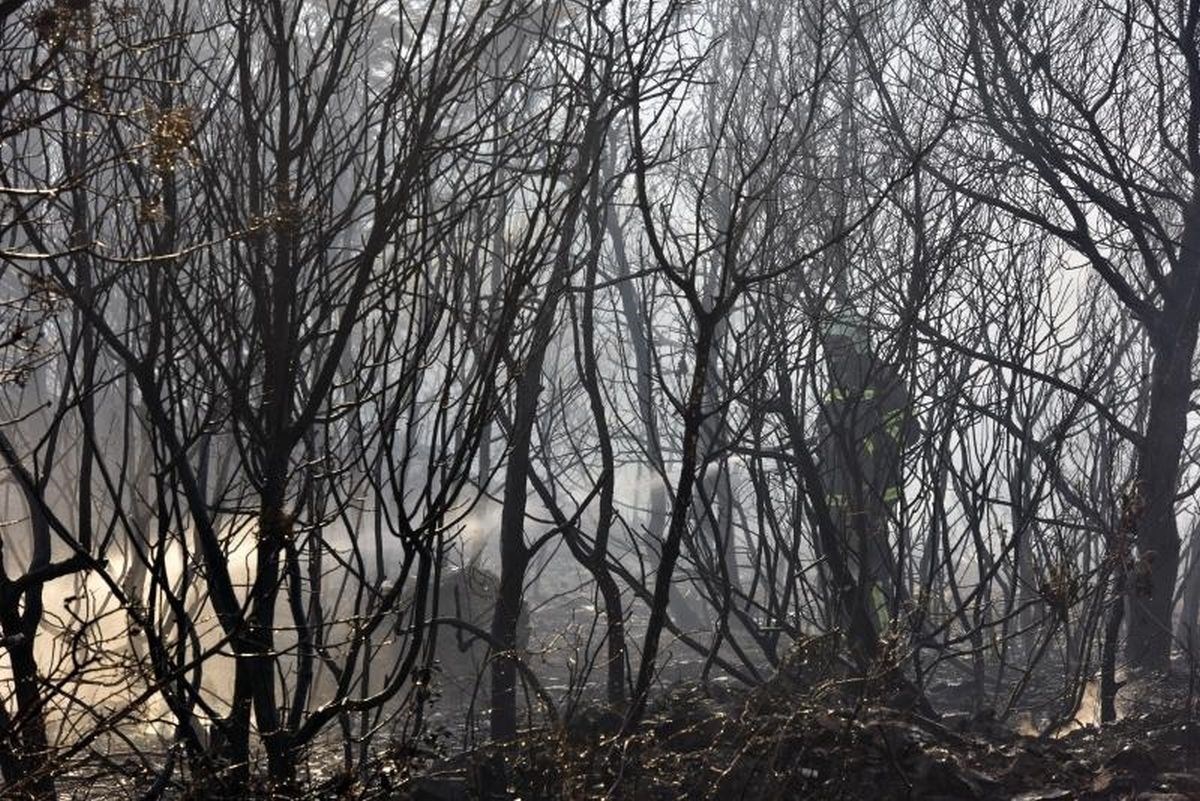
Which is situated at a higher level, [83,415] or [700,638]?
[700,638]

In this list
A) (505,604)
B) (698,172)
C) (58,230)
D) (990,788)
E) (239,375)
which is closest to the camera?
(239,375)

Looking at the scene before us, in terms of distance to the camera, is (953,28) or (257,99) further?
(953,28)

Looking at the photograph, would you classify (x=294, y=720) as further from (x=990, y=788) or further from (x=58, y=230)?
(x=58, y=230)

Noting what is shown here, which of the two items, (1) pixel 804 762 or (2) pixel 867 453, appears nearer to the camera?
(1) pixel 804 762

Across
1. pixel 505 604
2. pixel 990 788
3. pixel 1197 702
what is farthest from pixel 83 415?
pixel 1197 702

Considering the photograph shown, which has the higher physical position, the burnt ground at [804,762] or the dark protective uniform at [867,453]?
the dark protective uniform at [867,453]

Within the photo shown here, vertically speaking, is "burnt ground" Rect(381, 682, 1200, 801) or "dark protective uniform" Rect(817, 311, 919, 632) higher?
"dark protective uniform" Rect(817, 311, 919, 632)

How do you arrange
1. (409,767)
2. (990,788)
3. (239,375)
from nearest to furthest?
(409,767) → (239,375) → (990,788)

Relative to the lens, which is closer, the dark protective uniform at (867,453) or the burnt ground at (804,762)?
the burnt ground at (804,762)

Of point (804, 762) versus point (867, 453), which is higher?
point (867, 453)

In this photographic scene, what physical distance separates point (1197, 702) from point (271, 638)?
6156mm

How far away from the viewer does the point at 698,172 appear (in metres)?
15.7

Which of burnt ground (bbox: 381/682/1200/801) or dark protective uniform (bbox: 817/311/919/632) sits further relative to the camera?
dark protective uniform (bbox: 817/311/919/632)

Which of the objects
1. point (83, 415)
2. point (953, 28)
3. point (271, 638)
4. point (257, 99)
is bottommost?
point (271, 638)
